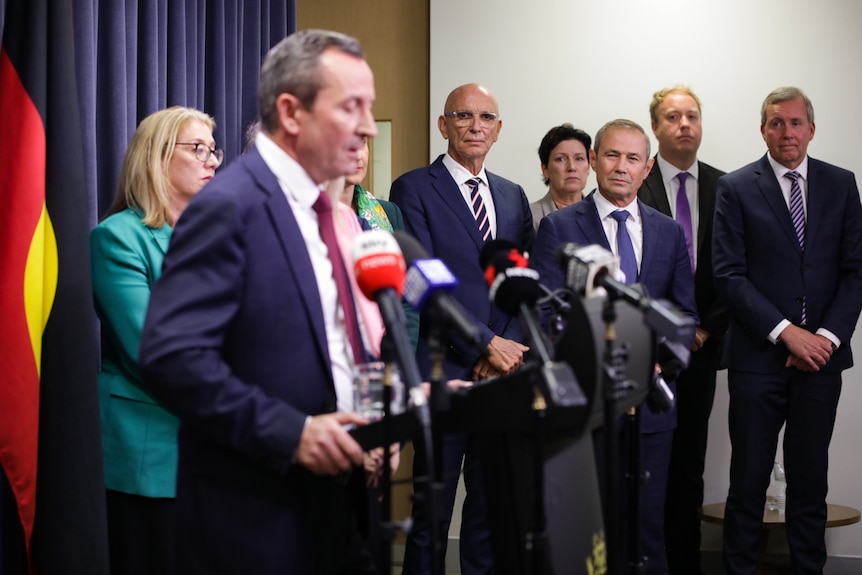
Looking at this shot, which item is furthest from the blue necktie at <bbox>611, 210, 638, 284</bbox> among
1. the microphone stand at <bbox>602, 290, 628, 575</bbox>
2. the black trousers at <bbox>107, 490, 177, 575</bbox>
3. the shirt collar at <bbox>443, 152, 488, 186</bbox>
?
the microphone stand at <bbox>602, 290, 628, 575</bbox>

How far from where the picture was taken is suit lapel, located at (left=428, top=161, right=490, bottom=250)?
3.89 meters

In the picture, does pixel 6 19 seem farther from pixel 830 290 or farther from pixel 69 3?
pixel 830 290

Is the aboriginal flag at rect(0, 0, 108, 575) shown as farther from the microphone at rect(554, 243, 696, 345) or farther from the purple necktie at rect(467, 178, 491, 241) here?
the purple necktie at rect(467, 178, 491, 241)

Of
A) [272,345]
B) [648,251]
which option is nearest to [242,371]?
[272,345]

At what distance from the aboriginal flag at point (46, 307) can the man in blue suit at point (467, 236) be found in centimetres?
125

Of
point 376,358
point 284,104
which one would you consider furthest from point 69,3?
point 376,358

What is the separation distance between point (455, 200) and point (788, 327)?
4.49 ft

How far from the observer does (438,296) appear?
1.62 meters

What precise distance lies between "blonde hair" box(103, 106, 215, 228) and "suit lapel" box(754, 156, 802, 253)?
7.71 feet

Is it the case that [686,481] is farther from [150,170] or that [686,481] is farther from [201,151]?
[150,170]

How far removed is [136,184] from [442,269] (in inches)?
62.1

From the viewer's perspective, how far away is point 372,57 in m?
5.25

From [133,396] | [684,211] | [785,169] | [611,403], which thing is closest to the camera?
[611,403]

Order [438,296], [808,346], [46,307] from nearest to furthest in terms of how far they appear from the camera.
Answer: [438,296] < [46,307] < [808,346]
